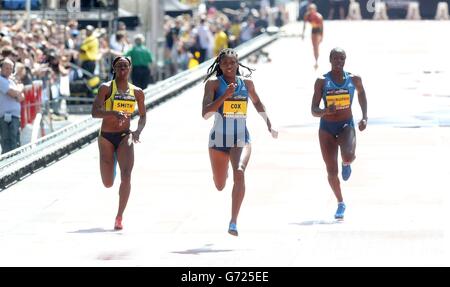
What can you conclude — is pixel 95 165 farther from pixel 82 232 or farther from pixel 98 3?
pixel 98 3

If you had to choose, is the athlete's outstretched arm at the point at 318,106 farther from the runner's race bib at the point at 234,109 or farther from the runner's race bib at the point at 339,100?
the runner's race bib at the point at 234,109

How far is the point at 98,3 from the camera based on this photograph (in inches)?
1336

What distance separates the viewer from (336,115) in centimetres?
1703

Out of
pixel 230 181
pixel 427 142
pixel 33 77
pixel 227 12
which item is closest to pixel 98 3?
pixel 33 77

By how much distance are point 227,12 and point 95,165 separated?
5539 cm

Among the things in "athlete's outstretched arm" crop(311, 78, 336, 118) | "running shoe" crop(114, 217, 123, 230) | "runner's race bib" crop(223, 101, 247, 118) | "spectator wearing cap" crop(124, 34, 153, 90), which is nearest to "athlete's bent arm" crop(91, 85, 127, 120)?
"running shoe" crop(114, 217, 123, 230)

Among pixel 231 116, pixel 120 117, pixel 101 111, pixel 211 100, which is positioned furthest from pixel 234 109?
pixel 101 111

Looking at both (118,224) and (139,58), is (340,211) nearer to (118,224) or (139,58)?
(118,224)

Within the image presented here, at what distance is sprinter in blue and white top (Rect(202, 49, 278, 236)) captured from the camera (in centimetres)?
1562

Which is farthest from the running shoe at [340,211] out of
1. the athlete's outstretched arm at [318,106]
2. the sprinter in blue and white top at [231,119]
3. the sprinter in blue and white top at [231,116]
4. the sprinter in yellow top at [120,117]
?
the sprinter in yellow top at [120,117]

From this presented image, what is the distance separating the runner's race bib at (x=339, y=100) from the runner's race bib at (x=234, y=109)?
140 centimetres

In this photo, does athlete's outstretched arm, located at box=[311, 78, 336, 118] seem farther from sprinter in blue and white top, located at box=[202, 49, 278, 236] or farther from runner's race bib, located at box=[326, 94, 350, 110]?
sprinter in blue and white top, located at box=[202, 49, 278, 236]

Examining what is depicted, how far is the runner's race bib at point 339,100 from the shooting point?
55.5 feet
